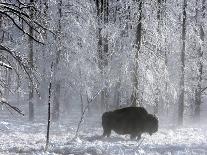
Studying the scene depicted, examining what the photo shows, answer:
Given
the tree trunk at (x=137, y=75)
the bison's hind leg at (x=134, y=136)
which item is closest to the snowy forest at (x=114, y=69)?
the tree trunk at (x=137, y=75)

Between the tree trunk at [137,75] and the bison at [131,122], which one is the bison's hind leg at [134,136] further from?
the tree trunk at [137,75]

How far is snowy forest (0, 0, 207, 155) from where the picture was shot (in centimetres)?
1912

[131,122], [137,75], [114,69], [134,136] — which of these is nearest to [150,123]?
[131,122]

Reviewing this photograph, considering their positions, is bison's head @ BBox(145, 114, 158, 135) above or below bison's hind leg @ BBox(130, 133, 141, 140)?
above

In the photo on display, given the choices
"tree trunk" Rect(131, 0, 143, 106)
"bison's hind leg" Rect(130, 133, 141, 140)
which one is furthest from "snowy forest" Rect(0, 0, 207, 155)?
"bison's hind leg" Rect(130, 133, 141, 140)

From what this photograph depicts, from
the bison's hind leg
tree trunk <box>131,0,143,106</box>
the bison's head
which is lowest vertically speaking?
the bison's hind leg

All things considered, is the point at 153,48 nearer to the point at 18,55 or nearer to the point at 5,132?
the point at 5,132

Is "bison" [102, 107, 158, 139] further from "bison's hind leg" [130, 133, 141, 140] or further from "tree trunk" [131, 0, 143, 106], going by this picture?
"tree trunk" [131, 0, 143, 106]

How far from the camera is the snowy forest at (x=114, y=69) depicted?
19125 millimetres

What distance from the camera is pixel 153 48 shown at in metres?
27.3

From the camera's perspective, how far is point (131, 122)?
74.2 feet

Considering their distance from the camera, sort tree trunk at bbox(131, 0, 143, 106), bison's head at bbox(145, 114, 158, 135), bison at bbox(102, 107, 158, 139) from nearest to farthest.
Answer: bison at bbox(102, 107, 158, 139), bison's head at bbox(145, 114, 158, 135), tree trunk at bbox(131, 0, 143, 106)

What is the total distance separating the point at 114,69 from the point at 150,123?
20.7 feet

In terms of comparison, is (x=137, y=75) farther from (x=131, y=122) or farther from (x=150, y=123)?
(x=131, y=122)
